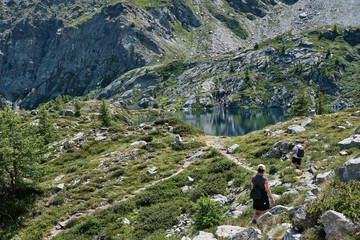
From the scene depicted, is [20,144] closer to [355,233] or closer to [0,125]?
[0,125]

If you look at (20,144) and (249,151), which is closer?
(20,144)

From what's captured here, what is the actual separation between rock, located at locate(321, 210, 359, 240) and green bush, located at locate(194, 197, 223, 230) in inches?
249

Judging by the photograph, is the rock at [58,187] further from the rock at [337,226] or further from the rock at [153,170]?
the rock at [337,226]

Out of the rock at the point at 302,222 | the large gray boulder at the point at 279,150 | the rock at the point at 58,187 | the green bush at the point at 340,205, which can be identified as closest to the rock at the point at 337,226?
the green bush at the point at 340,205

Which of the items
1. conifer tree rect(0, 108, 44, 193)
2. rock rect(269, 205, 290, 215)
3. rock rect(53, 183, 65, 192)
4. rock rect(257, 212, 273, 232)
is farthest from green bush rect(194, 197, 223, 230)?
conifer tree rect(0, 108, 44, 193)

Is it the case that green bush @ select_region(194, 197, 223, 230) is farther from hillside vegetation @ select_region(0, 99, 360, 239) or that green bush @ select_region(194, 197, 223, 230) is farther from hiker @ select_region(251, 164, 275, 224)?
hiker @ select_region(251, 164, 275, 224)

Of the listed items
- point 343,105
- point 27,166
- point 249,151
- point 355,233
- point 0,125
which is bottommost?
point 343,105

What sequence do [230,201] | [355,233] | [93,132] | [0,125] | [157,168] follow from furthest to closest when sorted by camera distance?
1. [93,132]
2. [157,168]
3. [0,125]
4. [230,201]
5. [355,233]

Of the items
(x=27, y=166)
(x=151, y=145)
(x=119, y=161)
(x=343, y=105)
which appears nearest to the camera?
(x=27, y=166)

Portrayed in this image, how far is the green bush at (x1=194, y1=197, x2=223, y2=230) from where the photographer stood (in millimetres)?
11209

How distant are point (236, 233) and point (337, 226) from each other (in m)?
3.97

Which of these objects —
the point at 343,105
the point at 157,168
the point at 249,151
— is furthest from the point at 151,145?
the point at 343,105

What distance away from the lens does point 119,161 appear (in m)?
27.5

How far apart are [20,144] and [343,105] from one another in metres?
213
